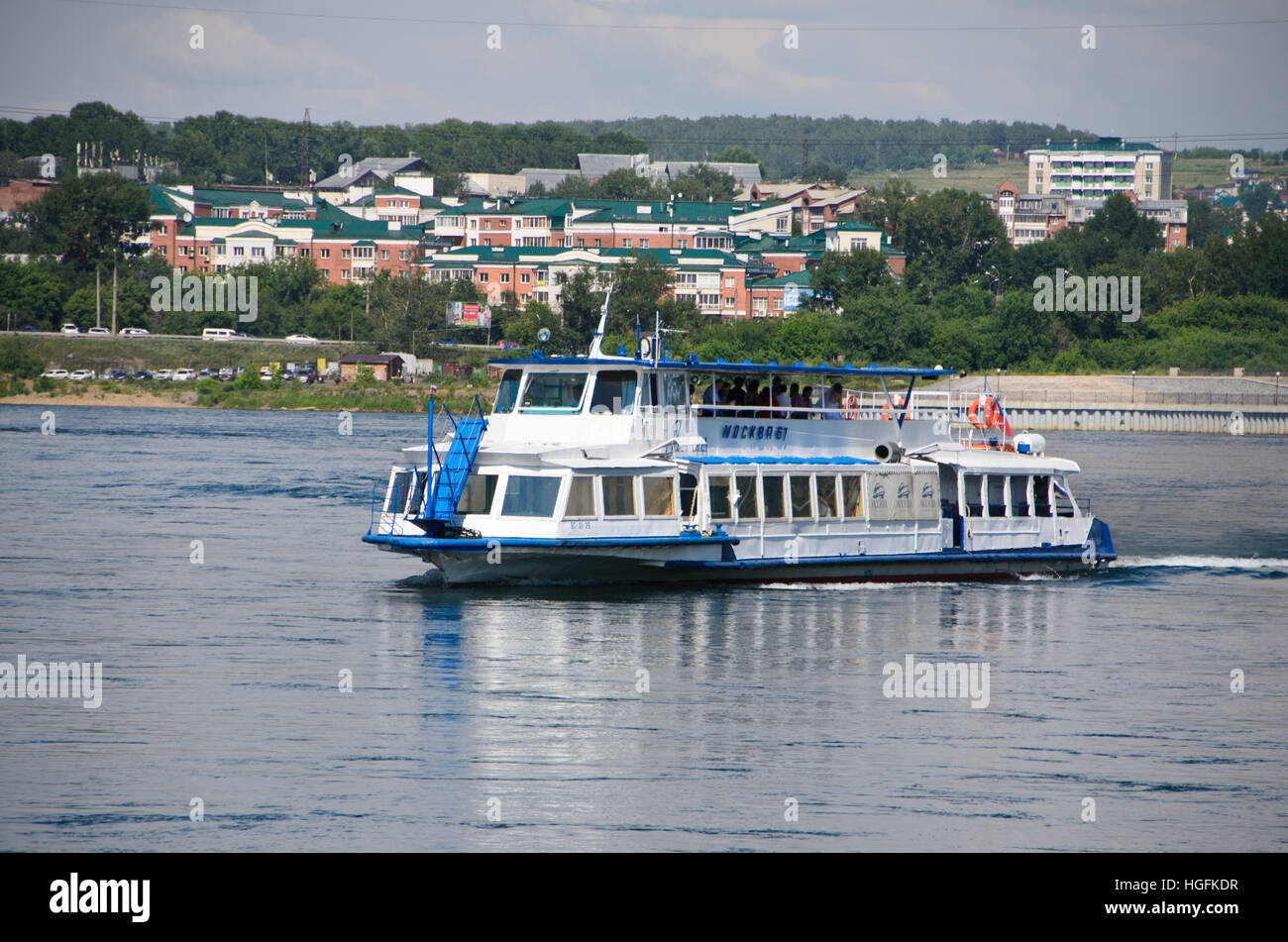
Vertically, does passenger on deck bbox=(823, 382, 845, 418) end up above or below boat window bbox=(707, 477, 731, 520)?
above

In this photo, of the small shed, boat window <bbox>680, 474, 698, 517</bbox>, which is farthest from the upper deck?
the small shed

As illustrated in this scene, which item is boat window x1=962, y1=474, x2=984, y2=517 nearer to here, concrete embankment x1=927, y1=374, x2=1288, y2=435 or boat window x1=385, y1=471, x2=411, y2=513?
boat window x1=385, y1=471, x2=411, y2=513

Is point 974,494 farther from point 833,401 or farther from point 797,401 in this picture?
point 797,401

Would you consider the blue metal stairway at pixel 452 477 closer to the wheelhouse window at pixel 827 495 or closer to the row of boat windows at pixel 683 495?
the row of boat windows at pixel 683 495

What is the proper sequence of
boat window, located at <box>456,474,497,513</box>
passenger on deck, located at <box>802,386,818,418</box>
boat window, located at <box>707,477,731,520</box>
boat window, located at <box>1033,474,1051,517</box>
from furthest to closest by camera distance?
boat window, located at <box>1033,474,1051,517</box>
passenger on deck, located at <box>802,386,818,418</box>
boat window, located at <box>707,477,731,520</box>
boat window, located at <box>456,474,497,513</box>

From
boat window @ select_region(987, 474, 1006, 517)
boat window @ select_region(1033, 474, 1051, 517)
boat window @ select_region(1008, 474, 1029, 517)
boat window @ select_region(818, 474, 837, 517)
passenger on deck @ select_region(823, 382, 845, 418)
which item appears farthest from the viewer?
boat window @ select_region(1033, 474, 1051, 517)

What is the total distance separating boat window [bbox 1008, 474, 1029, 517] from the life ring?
6.61 feet

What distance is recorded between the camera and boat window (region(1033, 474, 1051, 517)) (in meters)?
36.4

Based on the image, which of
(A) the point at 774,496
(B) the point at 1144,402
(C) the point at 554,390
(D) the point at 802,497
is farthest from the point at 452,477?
(B) the point at 1144,402

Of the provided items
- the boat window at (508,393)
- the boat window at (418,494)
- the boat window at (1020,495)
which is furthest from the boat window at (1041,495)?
the boat window at (418,494)

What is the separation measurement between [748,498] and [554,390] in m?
4.36

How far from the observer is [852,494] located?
110 feet

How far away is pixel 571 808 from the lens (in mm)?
17984

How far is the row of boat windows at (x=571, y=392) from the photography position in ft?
104
